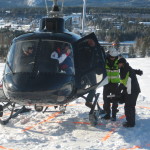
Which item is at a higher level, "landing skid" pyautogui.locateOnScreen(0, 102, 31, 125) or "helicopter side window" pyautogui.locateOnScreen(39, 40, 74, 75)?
"helicopter side window" pyautogui.locateOnScreen(39, 40, 74, 75)

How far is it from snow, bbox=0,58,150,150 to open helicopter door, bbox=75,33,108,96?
880 millimetres

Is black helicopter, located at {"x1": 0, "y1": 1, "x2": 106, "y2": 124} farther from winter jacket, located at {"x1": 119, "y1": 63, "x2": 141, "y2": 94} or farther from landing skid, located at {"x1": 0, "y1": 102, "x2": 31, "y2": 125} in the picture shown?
landing skid, located at {"x1": 0, "y1": 102, "x2": 31, "y2": 125}

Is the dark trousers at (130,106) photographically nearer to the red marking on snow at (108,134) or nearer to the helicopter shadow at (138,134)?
the helicopter shadow at (138,134)

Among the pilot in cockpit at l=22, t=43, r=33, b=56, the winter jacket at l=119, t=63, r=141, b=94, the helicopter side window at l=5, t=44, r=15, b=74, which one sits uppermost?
the pilot in cockpit at l=22, t=43, r=33, b=56

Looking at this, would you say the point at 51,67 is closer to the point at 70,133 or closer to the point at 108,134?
the point at 70,133

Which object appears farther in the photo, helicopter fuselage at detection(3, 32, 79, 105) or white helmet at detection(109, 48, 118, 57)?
white helmet at detection(109, 48, 118, 57)

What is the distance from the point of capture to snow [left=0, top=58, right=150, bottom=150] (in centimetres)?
528

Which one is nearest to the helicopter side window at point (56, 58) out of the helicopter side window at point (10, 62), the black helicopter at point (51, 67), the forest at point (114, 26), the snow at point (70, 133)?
the black helicopter at point (51, 67)

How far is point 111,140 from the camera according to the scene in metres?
5.58

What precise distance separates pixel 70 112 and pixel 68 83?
2319mm

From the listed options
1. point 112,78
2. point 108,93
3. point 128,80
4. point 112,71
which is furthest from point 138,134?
point 112,71

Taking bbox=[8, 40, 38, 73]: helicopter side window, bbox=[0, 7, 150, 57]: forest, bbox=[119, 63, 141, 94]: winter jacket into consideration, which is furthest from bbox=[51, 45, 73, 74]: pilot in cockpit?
bbox=[0, 7, 150, 57]: forest

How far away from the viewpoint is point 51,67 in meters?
5.54

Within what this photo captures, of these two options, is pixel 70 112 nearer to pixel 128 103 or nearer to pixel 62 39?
pixel 128 103
